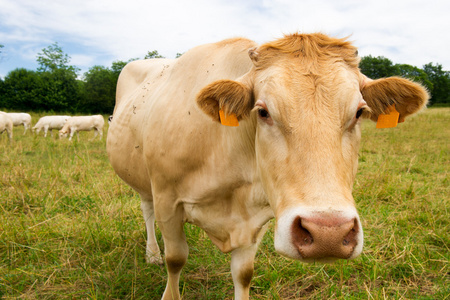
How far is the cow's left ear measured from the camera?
179cm

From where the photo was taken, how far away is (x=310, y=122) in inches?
58.2

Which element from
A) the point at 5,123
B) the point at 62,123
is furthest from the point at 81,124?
the point at 5,123

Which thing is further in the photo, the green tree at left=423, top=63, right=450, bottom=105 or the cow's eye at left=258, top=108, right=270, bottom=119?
the green tree at left=423, top=63, right=450, bottom=105

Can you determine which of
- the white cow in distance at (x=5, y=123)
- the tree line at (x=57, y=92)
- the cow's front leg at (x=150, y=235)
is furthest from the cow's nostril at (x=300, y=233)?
the tree line at (x=57, y=92)

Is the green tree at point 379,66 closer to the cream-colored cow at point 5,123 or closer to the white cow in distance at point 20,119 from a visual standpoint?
the white cow in distance at point 20,119

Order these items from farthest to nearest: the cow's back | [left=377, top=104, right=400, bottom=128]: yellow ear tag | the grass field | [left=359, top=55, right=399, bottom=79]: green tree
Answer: [left=359, top=55, right=399, bottom=79]: green tree
the grass field
the cow's back
[left=377, top=104, right=400, bottom=128]: yellow ear tag

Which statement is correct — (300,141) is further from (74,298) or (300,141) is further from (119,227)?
(119,227)

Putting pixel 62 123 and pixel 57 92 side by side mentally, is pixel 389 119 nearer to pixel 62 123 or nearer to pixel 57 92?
pixel 62 123

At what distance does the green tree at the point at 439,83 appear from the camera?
64531 mm

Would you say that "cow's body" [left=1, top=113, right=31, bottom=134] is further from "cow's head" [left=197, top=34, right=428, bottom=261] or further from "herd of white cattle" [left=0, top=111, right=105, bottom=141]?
"cow's head" [left=197, top=34, right=428, bottom=261]

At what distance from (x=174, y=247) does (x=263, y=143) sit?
4.16ft

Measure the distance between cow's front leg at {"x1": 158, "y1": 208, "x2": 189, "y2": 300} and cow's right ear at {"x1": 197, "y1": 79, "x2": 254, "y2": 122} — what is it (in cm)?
94

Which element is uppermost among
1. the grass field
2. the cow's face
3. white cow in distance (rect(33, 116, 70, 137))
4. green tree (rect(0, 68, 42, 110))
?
green tree (rect(0, 68, 42, 110))

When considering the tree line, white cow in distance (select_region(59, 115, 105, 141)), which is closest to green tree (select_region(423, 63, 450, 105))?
the tree line
